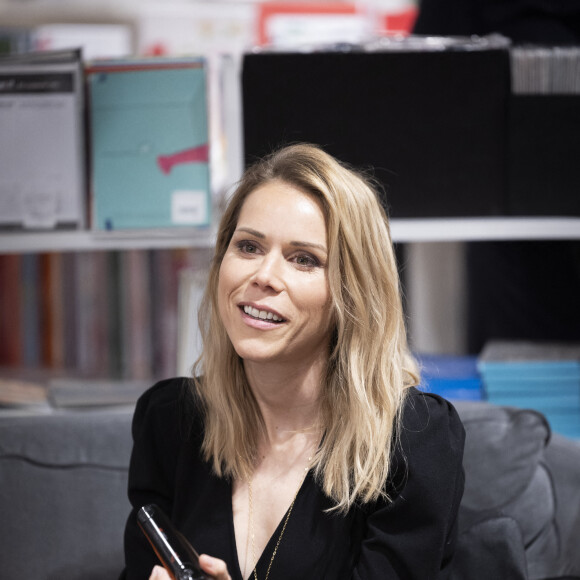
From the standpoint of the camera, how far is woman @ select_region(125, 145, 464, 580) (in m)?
1.19

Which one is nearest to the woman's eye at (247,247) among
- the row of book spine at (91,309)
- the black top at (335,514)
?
the black top at (335,514)

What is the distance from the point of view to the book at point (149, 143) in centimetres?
170

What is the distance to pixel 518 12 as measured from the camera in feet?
6.56

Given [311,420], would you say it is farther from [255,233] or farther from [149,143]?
[149,143]

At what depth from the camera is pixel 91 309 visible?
8.00 feet

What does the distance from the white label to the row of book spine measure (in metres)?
0.69

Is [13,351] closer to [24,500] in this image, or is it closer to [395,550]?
[24,500]

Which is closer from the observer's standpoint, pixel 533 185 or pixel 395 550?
pixel 395 550

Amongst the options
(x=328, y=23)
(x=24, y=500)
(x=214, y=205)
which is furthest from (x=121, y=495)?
(x=328, y=23)

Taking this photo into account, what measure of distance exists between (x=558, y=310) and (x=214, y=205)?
3.51ft

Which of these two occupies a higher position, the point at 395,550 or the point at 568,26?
the point at 568,26

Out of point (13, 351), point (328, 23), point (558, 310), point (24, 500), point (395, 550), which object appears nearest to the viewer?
point (395, 550)

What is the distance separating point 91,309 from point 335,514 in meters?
1.45

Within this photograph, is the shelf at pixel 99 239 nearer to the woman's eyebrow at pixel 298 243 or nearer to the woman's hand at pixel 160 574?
the woman's eyebrow at pixel 298 243
